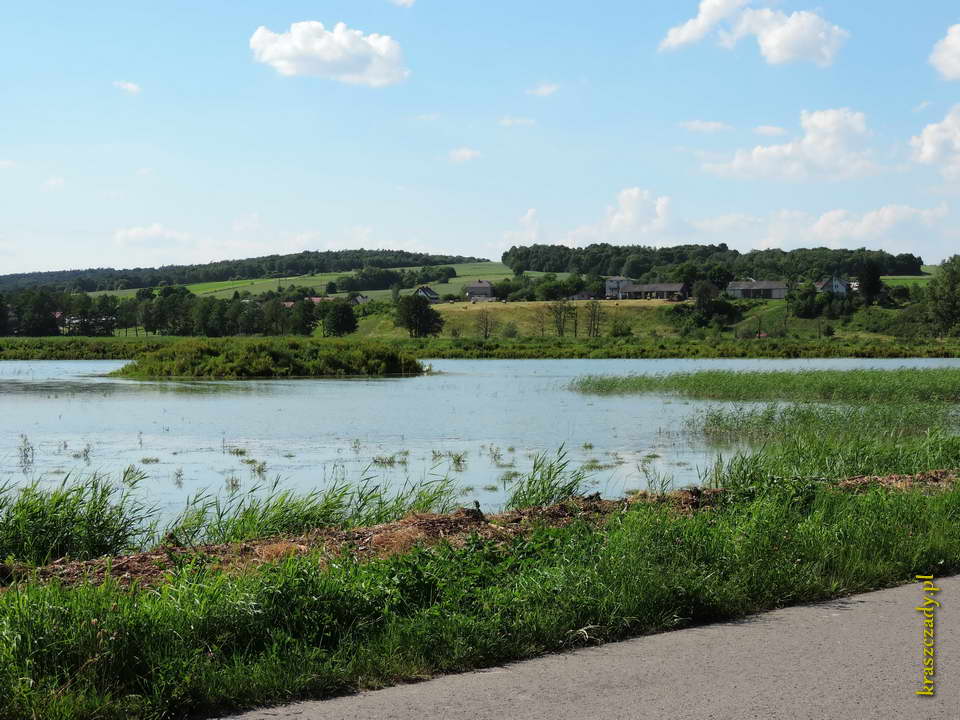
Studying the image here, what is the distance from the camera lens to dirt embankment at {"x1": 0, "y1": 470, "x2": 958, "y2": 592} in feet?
26.3

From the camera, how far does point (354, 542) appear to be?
9.15m

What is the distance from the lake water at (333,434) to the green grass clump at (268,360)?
12.5 m

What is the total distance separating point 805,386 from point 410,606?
38162mm

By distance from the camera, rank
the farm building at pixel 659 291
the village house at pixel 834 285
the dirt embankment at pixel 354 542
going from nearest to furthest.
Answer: the dirt embankment at pixel 354 542
the village house at pixel 834 285
the farm building at pixel 659 291

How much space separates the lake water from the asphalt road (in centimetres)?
923

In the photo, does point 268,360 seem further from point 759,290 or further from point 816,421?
point 759,290

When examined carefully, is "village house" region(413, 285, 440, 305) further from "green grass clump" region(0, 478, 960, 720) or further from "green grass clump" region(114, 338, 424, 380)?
"green grass clump" region(0, 478, 960, 720)

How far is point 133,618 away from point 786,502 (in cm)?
696

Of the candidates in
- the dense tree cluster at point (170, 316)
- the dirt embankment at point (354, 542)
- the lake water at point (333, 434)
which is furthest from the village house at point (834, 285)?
the dirt embankment at point (354, 542)

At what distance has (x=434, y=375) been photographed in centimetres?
6378

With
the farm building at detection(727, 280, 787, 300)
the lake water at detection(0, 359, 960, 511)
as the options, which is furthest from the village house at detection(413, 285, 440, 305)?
the lake water at detection(0, 359, 960, 511)

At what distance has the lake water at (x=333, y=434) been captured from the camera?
65.1ft

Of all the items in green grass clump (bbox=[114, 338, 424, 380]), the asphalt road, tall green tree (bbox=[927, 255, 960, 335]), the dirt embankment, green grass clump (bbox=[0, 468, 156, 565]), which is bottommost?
green grass clump (bbox=[114, 338, 424, 380])

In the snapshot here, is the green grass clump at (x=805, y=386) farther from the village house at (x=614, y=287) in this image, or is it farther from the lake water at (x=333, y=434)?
the village house at (x=614, y=287)
